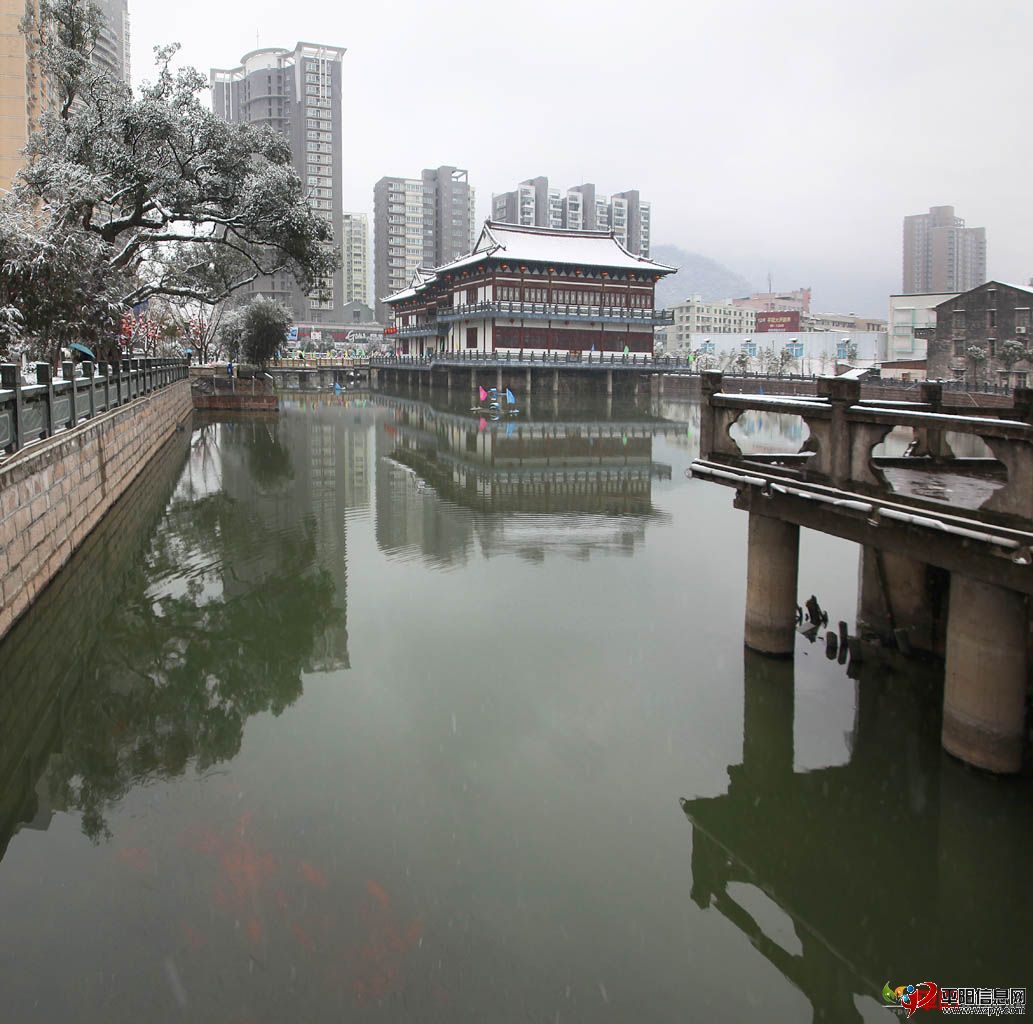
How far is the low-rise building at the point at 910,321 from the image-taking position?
7162cm

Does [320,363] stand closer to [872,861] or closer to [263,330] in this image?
[263,330]

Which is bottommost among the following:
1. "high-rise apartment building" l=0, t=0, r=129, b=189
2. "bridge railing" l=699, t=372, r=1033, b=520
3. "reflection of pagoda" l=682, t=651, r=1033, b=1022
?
"reflection of pagoda" l=682, t=651, r=1033, b=1022

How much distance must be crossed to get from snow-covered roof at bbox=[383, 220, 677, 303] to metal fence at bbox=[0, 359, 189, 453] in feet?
130

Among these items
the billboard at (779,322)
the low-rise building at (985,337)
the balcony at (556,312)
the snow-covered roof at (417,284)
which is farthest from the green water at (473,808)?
the billboard at (779,322)

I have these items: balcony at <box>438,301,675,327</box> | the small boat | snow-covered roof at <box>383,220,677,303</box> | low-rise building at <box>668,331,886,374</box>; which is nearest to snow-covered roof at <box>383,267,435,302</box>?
snow-covered roof at <box>383,220,677,303</box>

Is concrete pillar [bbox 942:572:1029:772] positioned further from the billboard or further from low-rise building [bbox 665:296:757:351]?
low-rise building [bbox 665:296:757:351]

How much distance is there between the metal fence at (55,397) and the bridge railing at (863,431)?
777 cm

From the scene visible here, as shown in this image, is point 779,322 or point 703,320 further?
point 703,320

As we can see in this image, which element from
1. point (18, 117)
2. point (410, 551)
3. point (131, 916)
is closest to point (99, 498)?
point (410, 551)

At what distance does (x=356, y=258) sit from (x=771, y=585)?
142 meters

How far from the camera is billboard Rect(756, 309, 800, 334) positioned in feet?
368

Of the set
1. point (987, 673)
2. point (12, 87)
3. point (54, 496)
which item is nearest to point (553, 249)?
point (12, 87)

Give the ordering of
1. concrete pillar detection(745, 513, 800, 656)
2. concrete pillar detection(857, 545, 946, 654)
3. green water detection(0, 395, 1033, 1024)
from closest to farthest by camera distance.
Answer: green water detection(0, 395, 1033, 1024)
concrete pillar detection(745, 513, 800, 656)
concrete pillar detection(857, 545, 946, 654)

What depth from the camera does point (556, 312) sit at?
6144 centimetres
